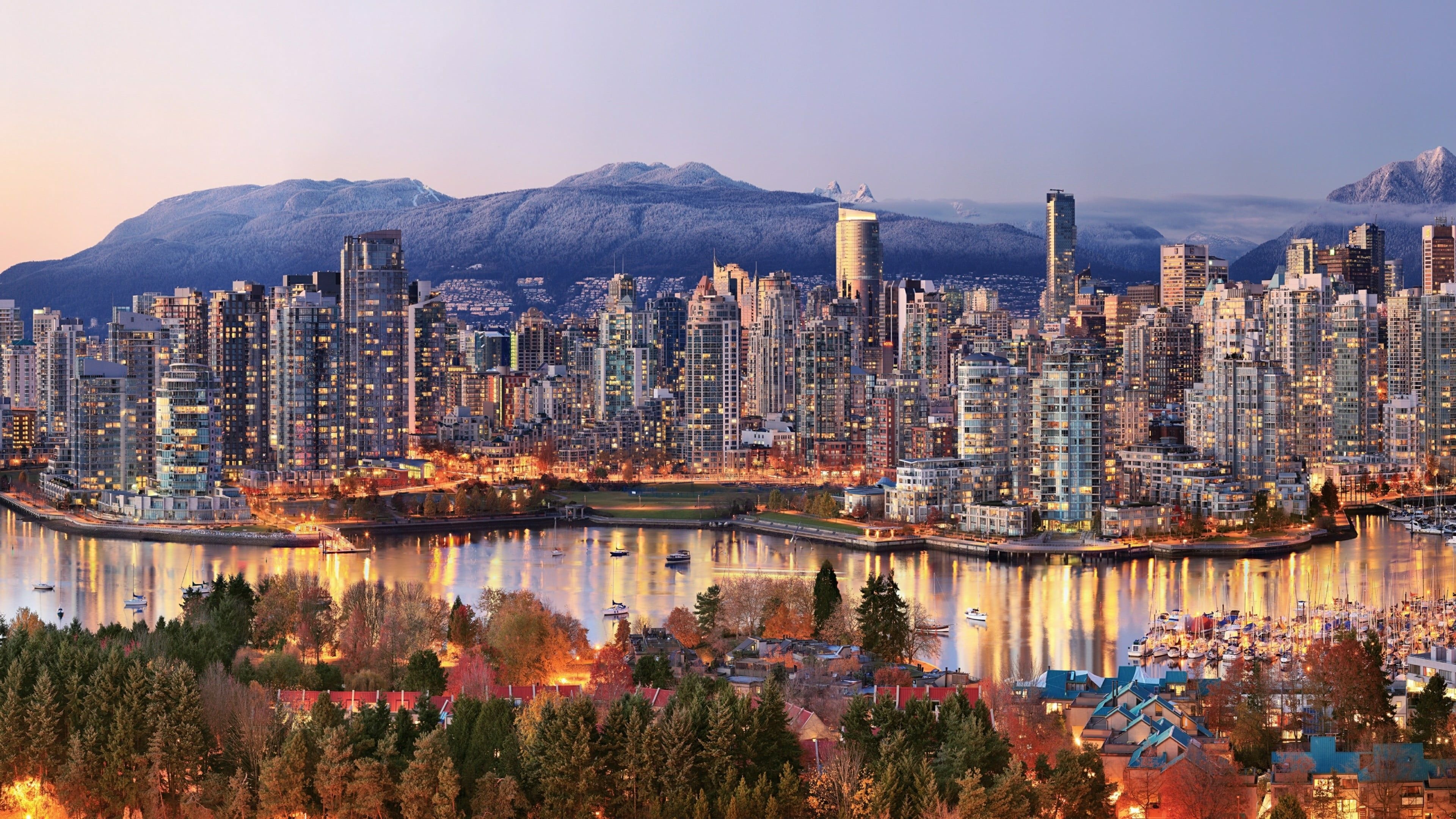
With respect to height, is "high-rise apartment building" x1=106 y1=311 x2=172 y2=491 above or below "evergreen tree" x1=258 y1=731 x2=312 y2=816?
above

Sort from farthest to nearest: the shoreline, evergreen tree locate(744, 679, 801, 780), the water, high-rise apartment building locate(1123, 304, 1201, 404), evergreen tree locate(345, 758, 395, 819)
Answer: high-rise apartment building locate(1123, 304, 1201, 404), the shoreline, the water, evergreen tree locate(744, 679, 801, 780), evergreen tree locate(345, 758, 395, 819)

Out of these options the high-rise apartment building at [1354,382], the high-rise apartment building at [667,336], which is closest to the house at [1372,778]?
the high-rise apartment building at [1354,382]

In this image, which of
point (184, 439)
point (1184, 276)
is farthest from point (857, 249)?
point (184, 439)

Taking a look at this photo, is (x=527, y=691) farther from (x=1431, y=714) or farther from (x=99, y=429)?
(x=99, y=429)

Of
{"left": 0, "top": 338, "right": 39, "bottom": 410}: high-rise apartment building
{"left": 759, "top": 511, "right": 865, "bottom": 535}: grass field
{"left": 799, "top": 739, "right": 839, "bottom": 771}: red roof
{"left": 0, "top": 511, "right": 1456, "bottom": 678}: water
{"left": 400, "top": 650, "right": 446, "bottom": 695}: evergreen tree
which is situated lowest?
{"left": 0, "top": 511, "right": 1456, "bottom": 678}: water

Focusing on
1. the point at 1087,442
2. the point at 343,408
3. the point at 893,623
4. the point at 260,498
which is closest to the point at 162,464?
the point at 260,498

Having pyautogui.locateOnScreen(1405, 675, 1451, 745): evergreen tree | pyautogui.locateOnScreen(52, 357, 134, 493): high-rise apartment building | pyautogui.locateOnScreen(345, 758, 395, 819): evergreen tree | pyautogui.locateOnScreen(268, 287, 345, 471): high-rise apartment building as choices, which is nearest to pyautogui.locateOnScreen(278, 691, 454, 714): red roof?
pyautogui.locateOnScreen(345, 758, 395, 819): evergreen tree

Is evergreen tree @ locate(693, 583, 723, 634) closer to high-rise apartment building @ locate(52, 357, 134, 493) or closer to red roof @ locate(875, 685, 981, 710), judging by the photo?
red roof @ locate(875, 685, 981, 710)
